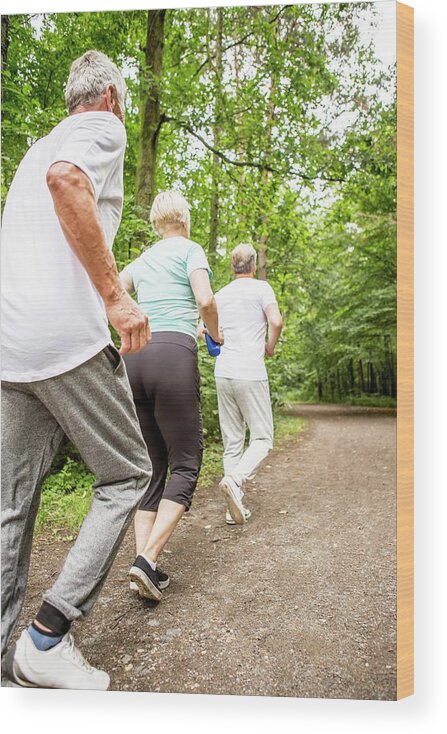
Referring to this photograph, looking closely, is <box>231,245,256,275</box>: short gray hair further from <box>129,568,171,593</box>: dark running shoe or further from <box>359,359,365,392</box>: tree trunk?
<box>129,568,171,593</box>: dark running shoe

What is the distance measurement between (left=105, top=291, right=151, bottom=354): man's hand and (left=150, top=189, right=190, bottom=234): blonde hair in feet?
1.93

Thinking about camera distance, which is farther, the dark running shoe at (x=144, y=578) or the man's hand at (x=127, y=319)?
the dark running shoe at (x=144, y=578)

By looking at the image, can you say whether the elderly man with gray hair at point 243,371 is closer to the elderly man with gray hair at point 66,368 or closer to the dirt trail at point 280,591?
the dirt trail at point 280,591

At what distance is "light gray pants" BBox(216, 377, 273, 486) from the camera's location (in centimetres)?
251

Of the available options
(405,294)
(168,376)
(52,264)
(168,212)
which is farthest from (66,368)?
(405,294)

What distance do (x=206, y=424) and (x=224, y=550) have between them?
1.82 ft

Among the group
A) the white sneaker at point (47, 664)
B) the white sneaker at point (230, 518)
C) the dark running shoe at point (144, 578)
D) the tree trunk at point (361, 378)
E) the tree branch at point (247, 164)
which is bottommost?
the white sneaker at point (47, 664)

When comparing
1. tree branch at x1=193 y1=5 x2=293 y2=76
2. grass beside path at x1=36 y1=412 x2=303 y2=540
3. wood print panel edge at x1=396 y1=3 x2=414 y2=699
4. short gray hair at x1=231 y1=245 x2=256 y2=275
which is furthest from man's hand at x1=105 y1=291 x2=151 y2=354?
tree branch at x1=193 y1=5 x2=293 y2=76

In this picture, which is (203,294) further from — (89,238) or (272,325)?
(89,238)

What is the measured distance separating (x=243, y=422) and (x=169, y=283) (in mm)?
733

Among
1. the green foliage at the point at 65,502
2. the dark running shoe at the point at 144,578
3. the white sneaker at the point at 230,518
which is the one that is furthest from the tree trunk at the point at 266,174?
the dark running shoe at the point at 144,578

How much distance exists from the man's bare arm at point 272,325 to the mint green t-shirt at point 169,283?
394 millimetres

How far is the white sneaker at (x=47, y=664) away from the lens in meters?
1.85

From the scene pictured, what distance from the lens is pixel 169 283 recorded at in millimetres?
2264
